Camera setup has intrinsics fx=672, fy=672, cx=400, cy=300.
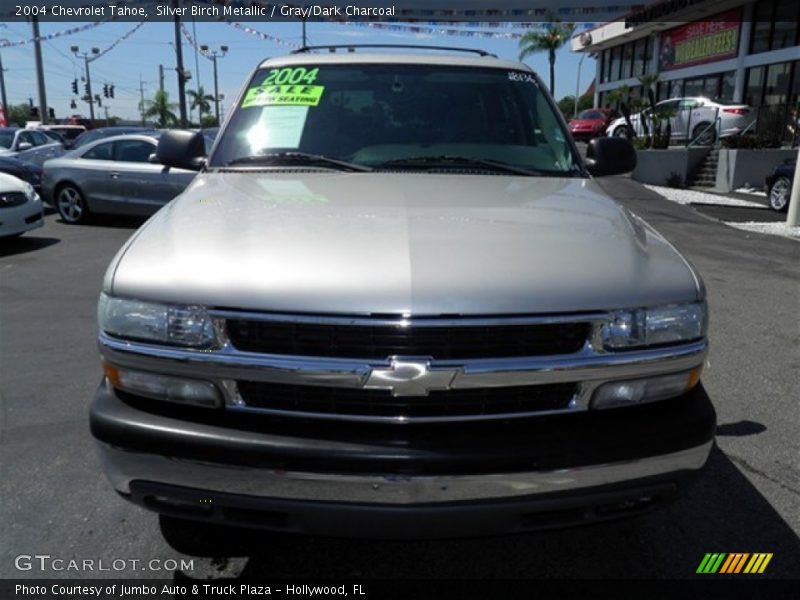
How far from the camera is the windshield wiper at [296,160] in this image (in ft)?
10.2

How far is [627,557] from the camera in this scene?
2.59 metres

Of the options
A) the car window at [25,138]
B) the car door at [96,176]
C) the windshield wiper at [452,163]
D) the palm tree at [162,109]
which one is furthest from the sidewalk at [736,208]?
the palm tree at [162,109]

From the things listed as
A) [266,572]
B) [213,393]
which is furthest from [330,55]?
[266,572]

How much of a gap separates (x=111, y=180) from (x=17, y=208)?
2038mm

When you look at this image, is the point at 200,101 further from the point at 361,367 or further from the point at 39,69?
the point at 361,367

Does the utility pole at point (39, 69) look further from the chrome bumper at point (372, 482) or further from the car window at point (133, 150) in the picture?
the chrome bumper at point (372, 482)

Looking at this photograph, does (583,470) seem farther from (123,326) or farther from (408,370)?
(123,326)

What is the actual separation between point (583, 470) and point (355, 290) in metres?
0.84

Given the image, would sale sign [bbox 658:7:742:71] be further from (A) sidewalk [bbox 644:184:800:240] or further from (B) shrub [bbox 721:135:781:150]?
(A) sidewalk [bbox 644:184:800:240]

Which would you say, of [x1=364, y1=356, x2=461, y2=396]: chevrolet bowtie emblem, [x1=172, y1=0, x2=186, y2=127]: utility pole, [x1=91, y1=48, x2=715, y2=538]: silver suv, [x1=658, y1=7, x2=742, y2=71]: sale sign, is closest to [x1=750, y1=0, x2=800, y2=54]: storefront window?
[x1=658, y1=7, x2=742, y2=71]: sale sign

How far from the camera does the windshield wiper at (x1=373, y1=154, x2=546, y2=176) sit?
3137 millimetres

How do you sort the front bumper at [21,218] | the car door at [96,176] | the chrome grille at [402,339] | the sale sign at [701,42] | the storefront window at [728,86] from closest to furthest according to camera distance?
the chrome grille at [402,339]
the front bumper at [21,218]
the car door at [96,176]
the storefront window at [728,86]
the sale sign at [701,42]

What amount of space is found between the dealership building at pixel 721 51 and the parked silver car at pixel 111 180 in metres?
15.5

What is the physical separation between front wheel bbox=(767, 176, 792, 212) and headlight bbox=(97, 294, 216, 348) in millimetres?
12852
